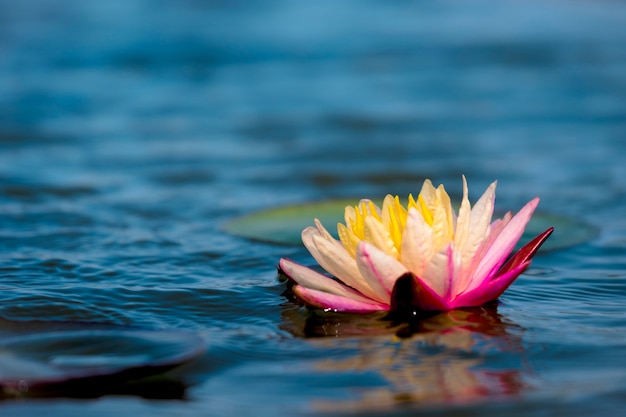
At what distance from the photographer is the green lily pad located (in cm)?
340

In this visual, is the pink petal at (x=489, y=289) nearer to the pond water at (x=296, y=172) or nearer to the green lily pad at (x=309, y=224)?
the pond water at (x=296, y=172)

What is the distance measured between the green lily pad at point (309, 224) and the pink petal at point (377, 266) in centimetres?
108

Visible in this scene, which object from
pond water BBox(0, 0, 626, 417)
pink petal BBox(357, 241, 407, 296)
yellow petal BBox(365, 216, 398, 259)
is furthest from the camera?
yellow petal BBox(365, 216, 398, 259)

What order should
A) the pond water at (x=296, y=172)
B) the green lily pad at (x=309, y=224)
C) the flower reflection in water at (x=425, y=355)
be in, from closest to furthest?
the flower reflection in water at (x=425, y=355), the pond water at (x=296, y=172), the green lily pad at (x=309, y=224)

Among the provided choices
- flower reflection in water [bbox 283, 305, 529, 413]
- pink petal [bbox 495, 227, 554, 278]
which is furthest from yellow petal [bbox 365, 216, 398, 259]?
pink petal [bbox 495, 227, 554, 278]

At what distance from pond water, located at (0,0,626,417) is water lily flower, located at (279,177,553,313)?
0.09 meters

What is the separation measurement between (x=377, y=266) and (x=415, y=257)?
0.11 meters

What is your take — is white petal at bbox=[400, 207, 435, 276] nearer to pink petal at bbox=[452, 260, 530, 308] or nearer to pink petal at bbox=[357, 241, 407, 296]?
pink petal at bbox=[357, 241, 407, 296]

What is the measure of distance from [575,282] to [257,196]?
6.48ft

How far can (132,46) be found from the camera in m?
9.07

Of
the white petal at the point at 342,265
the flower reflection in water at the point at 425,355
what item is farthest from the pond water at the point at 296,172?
the white petal at the point at 342,265

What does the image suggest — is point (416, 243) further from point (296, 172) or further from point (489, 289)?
point (296, 172)

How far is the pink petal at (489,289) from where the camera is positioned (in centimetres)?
232

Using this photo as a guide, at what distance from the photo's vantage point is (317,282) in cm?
238
